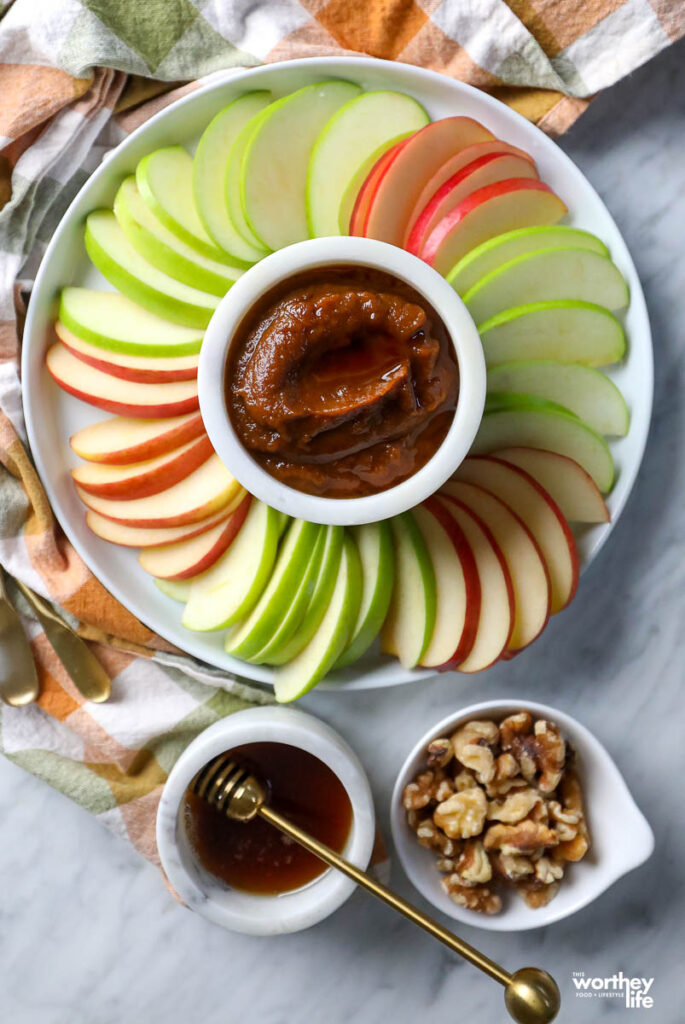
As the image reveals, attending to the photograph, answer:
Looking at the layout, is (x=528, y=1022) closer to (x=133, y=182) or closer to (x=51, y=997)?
(x=51, y=997)

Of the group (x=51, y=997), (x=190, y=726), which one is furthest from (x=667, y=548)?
(x=51, y=997)

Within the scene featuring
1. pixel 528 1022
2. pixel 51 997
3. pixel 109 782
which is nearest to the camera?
pixel 528 1022

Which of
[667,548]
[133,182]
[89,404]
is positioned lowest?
[89,404]

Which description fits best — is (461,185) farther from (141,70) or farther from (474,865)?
(474,865)

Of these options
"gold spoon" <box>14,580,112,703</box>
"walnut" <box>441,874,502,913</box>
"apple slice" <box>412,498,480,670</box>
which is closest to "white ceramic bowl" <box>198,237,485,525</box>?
"apple slice" <box>412,498,480,670</box>

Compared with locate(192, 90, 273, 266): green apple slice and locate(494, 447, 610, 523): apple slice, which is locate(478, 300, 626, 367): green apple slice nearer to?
locate(494, 447, 610, 523): apple slice

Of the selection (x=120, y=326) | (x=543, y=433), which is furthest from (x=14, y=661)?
(x=543, y=433)
